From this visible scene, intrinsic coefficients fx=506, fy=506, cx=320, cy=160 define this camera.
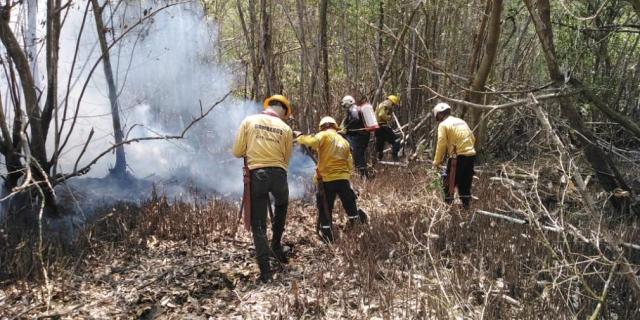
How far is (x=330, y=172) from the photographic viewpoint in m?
5.84

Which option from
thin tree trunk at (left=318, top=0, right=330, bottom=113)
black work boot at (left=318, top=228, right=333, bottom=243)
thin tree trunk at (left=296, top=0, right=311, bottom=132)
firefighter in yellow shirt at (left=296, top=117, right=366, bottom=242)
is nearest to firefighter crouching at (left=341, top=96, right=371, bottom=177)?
thin tree trunk at (left=318, top=0, right=330, bottom=113)

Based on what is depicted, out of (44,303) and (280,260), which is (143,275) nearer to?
(44,303)

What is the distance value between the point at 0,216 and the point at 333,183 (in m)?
3.81

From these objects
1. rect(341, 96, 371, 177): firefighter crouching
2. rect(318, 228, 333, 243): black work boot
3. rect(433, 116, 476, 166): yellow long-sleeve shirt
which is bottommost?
Result: rect(318, 228, 333, 243): black work boot

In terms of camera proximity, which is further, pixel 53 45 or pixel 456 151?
pixel 456 151

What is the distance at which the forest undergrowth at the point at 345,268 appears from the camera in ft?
11.1

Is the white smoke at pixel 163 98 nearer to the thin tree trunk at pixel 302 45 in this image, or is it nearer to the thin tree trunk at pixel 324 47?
the thin tree trunk at pixel 302 45

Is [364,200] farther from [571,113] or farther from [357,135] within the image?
[571,113]

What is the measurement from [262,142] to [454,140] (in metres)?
2.61

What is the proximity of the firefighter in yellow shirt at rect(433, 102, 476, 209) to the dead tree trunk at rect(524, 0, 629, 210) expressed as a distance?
3.83ft

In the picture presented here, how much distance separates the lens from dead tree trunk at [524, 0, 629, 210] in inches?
187

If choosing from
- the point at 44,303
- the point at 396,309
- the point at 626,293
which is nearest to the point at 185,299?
the point at 44,303

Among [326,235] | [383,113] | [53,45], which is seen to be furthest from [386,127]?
[53,45]

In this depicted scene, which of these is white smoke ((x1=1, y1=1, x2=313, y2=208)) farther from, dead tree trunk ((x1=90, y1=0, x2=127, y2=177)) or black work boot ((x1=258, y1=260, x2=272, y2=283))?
black work boot ((x1=258, y1=260, x2=272, y2=283))
